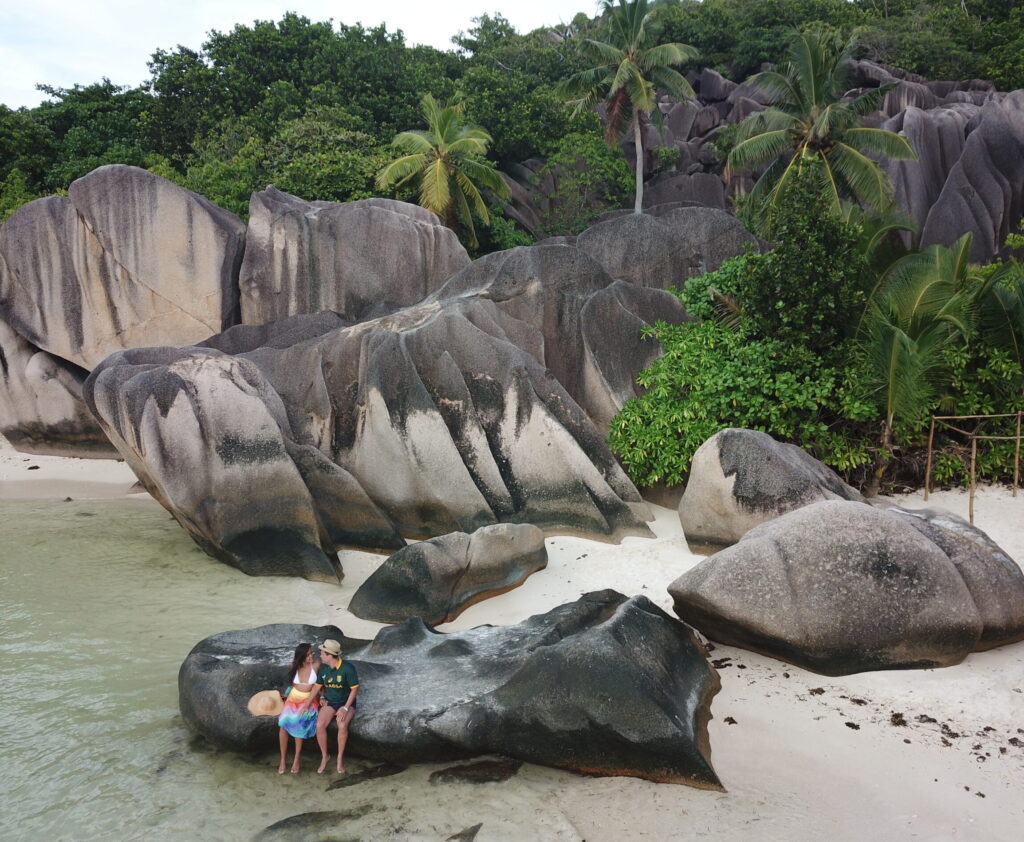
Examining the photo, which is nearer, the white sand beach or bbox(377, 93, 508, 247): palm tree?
the white sand beach

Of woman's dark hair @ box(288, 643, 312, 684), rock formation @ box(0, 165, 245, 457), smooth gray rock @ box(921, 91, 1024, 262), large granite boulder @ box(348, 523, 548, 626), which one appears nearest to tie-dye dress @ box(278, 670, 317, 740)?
woman's dark hair @ box(288, 643, 312, 684)

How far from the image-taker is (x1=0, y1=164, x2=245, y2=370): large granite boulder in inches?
578

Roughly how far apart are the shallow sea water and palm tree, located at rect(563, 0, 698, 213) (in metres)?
17.5

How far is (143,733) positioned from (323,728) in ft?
5.42

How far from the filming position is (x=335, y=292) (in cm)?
1488

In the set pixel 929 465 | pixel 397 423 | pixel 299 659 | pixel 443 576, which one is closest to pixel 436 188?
pixel 397 423

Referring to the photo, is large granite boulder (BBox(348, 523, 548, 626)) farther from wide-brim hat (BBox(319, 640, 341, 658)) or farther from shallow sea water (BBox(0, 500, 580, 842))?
wide-brim hat (BBox(319, 640, 341, 658))

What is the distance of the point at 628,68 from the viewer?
22.9 m

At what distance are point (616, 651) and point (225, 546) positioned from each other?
19.2ft

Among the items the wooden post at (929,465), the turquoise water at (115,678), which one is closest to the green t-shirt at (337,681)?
the turquoise water at (115,678)

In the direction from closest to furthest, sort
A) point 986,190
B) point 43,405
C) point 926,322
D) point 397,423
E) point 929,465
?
point 929,465, point 926,322, point 397,423, point 43,405, point 986,190

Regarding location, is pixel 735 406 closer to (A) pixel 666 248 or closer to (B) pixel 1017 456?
(B) pixel 1017 456

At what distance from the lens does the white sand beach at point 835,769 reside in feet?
15.7

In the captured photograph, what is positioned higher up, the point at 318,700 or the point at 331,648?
the point at 331,648
